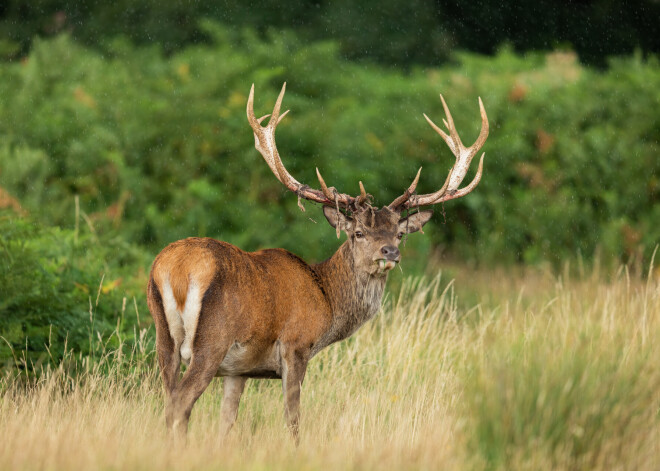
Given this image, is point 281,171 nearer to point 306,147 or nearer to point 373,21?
point 306,147

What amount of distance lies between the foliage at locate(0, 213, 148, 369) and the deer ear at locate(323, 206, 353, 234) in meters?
1.51

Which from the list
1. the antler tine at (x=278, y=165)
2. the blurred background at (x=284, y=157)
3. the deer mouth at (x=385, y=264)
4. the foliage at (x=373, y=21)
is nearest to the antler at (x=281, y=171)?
the antler tine at (x=278, y=165)

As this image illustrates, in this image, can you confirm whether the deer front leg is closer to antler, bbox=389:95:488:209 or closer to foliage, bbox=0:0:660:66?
antler, bbox=389:95:488:209

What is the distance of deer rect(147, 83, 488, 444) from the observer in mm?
5672

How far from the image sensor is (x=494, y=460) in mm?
4980

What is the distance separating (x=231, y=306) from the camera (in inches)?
228

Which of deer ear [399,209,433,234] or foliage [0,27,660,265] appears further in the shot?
foliage [0,27,660,265]

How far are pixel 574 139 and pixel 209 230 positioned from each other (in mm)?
6094

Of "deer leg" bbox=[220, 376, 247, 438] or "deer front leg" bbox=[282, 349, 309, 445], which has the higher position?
"deer front leg" bbox=[282, 349, 309, 445]

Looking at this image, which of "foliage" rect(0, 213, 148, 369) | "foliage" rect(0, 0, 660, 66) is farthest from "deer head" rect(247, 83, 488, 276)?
"foliage" rect(0, 0, 660, 66)

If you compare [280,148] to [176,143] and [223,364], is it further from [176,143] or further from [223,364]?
[223,364]

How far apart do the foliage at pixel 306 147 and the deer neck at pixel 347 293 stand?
15.7 ft

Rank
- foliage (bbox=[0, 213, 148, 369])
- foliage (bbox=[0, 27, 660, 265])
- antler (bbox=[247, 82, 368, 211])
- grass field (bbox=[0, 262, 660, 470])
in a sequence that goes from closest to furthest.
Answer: grass field (bbox=[0, 262, 660, 470]) < antler (bbox=[247, 82, 368, 211]) < foliage (bbox=[0, 213, 148, 369]) < foliage (bbox=[0, 27, 660, 265])

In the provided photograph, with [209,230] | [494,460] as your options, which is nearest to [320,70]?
[209,230]
